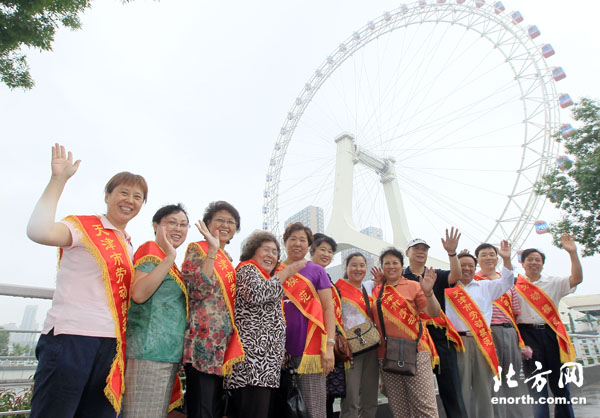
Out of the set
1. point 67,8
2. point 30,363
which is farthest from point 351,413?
point 67,8

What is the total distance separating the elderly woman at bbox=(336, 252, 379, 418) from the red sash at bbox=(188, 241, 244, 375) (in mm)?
1104

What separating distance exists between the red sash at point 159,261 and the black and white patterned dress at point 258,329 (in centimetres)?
27

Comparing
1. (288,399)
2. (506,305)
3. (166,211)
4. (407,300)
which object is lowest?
(288,399)

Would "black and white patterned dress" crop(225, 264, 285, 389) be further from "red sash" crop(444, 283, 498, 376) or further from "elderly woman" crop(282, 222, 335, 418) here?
"red sash" crop(444, 283, 498, 376)

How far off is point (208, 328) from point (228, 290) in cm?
23

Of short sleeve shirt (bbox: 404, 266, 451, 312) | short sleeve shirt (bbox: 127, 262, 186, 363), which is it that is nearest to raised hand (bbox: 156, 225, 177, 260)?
short sleeve shirt (bbox: 127, 262, 186, 363)

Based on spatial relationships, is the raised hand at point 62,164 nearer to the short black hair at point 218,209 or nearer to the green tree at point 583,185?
the short black hair at point 218,209

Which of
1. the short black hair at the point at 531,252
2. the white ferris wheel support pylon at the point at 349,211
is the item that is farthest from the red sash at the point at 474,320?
the white ferris wheel support pylon at the point at 349,211

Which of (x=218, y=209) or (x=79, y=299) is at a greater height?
(x=218, y=209)

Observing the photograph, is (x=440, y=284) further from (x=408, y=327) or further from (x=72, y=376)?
(x=72, y=376)

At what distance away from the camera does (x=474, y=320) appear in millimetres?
3006

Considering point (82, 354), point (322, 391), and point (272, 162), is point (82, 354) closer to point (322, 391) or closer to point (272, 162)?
point (322, 391)

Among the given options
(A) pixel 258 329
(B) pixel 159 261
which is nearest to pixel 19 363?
(B) pixel 159 261

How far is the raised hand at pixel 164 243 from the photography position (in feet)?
5.87
